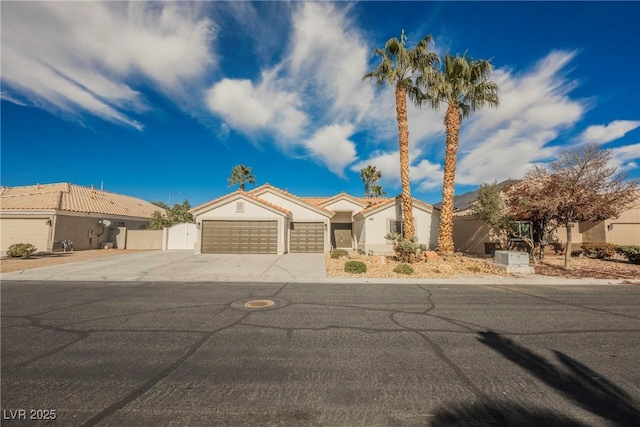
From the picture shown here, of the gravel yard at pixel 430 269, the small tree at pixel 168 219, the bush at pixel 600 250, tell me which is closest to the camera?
the gravel yard at pixel 430 269

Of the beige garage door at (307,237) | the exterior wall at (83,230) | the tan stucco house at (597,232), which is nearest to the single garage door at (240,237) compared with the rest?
the beige garage door at (307,237)

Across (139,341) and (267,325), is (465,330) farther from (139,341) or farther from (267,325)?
(139,341)

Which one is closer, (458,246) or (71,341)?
(71,341)

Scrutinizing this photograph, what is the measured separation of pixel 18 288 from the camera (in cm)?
1002

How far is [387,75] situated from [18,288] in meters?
19.5

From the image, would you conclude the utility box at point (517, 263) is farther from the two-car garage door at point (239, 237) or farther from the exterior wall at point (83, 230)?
the exterior wall at point (83, 230)

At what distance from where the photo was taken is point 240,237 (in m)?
21.5

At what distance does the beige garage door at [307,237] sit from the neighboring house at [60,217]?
16.8 meters

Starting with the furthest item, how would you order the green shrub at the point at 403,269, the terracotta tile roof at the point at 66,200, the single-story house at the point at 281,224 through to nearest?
the terracotta tile roof at the point at 66,200 → the single-story house at the point at 281,224 → the green shrub at the point at 403,269

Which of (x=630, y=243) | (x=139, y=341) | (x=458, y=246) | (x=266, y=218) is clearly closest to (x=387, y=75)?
(x=266, y=218)

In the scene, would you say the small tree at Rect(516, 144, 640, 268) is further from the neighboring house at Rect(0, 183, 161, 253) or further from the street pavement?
the neighboring house at Rect(0, 183, 161, 253)

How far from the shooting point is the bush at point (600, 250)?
19.0m

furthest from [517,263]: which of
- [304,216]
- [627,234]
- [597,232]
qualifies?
[627,234]

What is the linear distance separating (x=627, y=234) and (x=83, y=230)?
43.3 meters
